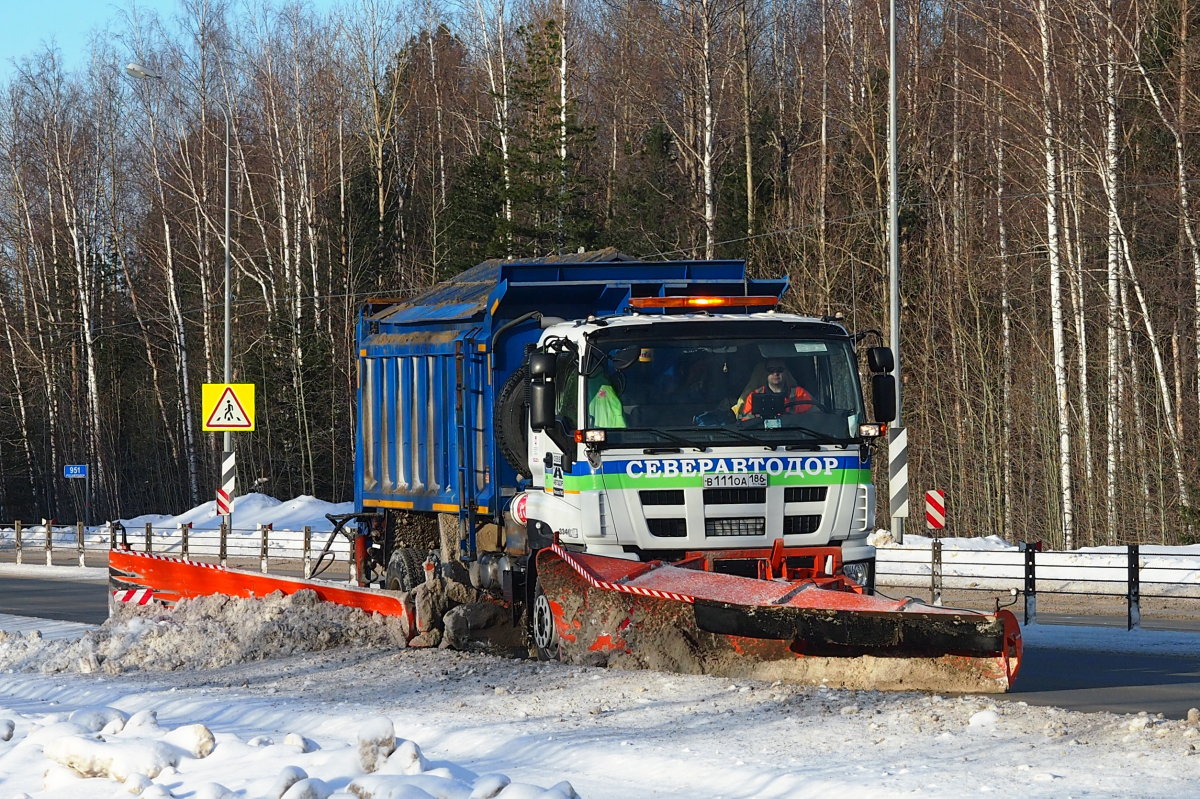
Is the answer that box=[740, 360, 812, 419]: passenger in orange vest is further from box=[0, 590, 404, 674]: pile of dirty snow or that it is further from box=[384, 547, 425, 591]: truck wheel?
box=[384, 547, 425, 591]: truck wheel

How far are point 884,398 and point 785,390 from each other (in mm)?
889

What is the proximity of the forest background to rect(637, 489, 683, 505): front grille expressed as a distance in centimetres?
1631

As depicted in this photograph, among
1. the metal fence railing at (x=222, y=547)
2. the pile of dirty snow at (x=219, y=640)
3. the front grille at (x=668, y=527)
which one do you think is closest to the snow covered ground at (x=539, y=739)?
the pile of dirty snow at (x=219, y=640)

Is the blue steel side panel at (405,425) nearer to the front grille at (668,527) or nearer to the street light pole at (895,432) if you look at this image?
the front grille at (668,527)

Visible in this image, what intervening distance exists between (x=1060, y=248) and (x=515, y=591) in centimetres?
2133

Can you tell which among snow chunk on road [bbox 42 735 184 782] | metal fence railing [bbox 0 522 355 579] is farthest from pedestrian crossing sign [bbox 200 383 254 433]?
snow chunk on road [bbox 42 735 184 782]

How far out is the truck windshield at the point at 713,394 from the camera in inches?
474

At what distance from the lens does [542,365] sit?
39.8ft

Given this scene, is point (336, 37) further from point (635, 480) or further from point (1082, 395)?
point (635, 480)

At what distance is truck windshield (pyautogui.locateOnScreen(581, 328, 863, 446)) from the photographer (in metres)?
12.0

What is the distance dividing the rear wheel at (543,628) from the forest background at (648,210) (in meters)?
16.2

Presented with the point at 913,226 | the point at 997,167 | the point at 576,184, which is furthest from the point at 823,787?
the point at 576,184

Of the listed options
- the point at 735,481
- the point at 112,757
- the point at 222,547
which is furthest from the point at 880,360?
the point at 222,547

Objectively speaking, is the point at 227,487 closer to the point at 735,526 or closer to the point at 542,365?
the point at 542,365
